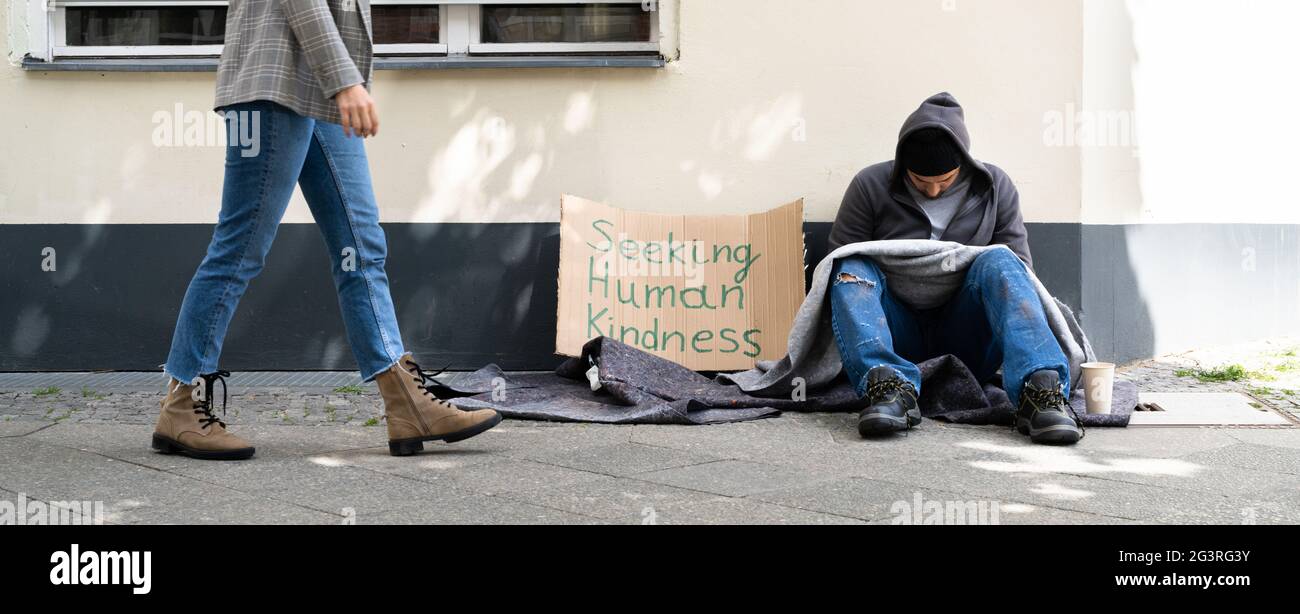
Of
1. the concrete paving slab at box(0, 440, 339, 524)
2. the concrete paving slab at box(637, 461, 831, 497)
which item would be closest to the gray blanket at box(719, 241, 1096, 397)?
the concrete paving slab at box(637, 461, 831, 497)

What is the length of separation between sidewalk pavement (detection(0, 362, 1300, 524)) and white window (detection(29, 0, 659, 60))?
1.81 m

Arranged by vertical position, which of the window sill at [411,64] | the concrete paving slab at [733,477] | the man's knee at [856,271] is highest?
the window sill at [411,64]

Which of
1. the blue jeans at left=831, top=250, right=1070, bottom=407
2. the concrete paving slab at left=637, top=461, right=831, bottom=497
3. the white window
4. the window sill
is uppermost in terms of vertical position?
the white window

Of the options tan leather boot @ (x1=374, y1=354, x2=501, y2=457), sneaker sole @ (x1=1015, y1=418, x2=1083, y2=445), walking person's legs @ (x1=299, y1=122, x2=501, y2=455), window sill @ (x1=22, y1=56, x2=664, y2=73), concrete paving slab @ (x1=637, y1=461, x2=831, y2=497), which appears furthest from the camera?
window sill @ (x1=22, y1=56, x2=664, y2=73)

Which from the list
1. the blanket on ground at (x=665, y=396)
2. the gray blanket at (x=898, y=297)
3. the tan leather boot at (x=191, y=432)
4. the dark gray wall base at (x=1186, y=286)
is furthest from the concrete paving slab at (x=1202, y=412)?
the tan leather boot at (x=191, y=432)

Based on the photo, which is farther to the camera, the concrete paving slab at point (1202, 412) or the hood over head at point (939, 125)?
the hood over head at point (939, 125)

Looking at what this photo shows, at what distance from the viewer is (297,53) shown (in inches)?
141

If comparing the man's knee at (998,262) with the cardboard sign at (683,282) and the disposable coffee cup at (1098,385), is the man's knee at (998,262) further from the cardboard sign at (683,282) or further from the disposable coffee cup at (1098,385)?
the cardboard sign at (683,282)

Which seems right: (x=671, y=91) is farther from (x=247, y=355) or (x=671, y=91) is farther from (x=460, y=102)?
(x=247, y=355)

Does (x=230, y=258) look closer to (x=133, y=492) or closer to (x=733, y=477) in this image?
(x=133, y=492)

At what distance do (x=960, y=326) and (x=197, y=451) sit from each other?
8.70ft

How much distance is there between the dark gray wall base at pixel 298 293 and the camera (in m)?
5.57

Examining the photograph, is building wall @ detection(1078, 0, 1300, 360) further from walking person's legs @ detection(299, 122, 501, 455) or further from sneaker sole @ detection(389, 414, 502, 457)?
walking person's legs @ detection(299, 122, 501, 455)

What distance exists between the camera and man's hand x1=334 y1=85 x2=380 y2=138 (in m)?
3.47
